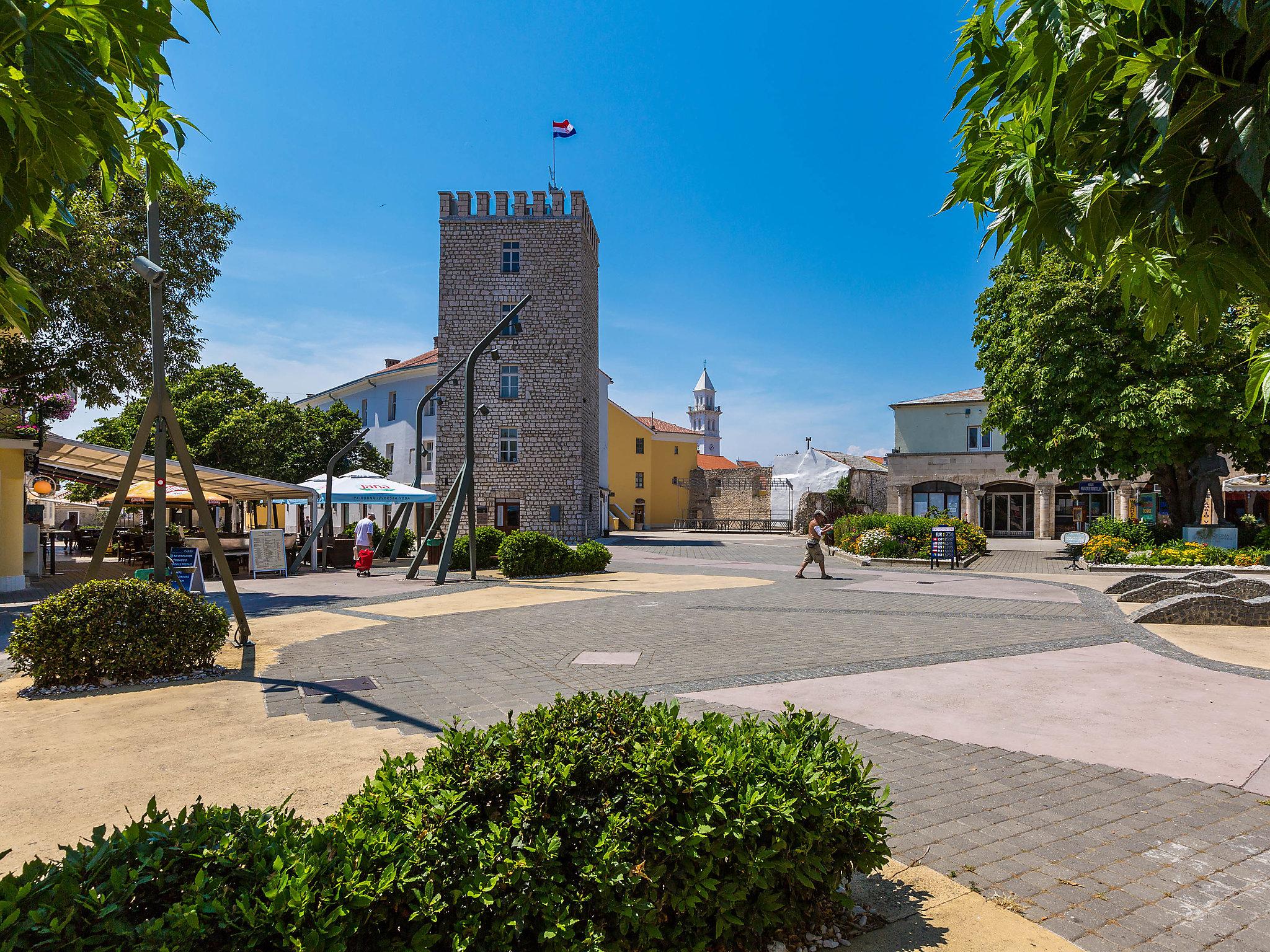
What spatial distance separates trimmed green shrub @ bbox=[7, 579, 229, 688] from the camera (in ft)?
22.9

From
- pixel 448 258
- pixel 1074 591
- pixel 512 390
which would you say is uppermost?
pixel 448 258

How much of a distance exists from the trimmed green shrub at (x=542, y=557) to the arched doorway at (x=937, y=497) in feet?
86.2

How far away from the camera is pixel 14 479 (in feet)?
54.3

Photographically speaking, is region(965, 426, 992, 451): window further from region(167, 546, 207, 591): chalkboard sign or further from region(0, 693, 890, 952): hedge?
region(0, 693, 890, 952): hedge

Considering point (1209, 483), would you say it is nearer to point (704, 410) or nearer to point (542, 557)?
→ point (542, 557)

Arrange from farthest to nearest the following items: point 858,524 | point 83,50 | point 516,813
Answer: point 858,524, point 516,813, point 83,50

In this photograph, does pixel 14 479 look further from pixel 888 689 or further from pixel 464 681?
pixel 888 689

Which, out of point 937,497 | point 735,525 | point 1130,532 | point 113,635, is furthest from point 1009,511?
point 113,635

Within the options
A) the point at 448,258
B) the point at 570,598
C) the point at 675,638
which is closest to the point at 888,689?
the point at 675,638

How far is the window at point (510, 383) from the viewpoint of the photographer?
39.6m

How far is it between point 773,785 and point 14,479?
1982 cm

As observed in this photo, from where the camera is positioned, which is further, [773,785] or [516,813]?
[773,785]

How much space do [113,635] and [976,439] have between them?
132 feet

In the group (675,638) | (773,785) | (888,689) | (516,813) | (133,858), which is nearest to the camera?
(133,858)
